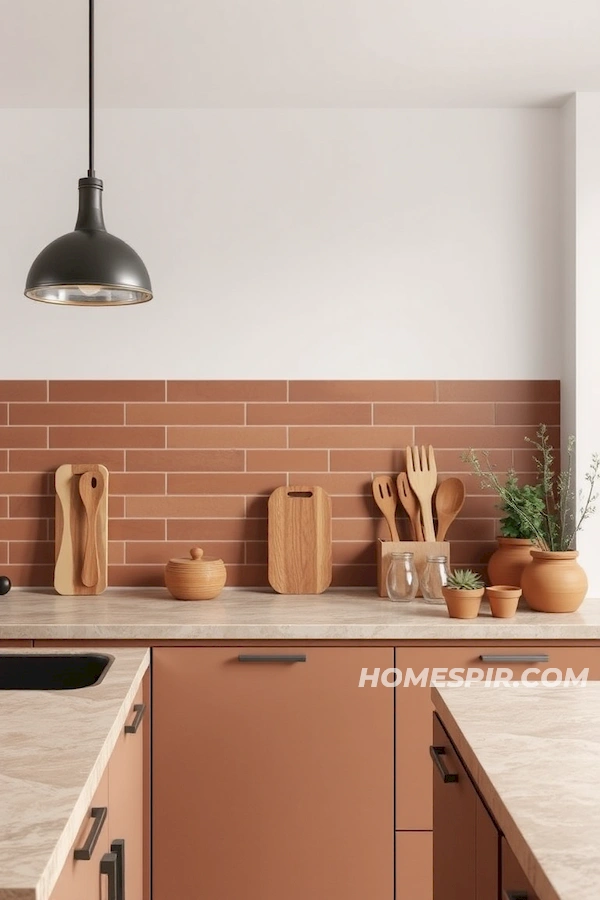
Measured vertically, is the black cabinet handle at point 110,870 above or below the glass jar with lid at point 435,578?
below

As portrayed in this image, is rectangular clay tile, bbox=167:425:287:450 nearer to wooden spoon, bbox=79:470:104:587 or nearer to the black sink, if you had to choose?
wooden spoon, bbox=79:470:104:587

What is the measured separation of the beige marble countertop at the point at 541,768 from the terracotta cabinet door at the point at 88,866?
632mm

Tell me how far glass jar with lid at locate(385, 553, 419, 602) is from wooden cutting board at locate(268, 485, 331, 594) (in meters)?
0.30

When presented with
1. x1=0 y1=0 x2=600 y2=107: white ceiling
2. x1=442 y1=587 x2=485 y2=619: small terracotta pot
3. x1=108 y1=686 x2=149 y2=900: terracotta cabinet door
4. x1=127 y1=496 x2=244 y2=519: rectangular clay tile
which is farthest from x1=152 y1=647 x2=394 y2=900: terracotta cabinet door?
x1=0 y1=0 x2=600 y2=107: white ceiling

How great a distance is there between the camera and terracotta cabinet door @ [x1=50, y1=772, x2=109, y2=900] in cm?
123

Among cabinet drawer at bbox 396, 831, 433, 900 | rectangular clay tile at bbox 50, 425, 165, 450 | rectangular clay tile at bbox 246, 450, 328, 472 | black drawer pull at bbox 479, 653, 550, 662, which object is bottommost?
cabinet drawer at bbox 396, 831, 433, 900

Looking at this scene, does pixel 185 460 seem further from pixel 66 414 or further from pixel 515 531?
pixel 515 531

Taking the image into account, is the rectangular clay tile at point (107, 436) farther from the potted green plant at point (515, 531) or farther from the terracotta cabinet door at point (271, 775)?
the potted green plant at point (515, 531)

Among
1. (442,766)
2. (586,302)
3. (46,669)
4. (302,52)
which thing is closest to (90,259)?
(46,669)

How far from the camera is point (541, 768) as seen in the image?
138 centimetres

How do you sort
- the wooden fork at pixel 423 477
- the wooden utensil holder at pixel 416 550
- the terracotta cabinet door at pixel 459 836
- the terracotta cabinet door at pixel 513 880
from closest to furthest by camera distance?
the terracotta cabinet door at pixel 513 880
the terracotta cabinet door at pixel 459 836
the wooden utensil holder at pixel 416 550
the wooden fork at pixel 423 477

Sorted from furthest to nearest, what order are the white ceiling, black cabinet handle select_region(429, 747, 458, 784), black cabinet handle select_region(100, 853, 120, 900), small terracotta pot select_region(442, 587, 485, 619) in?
small terracotta pot select_region(442, 587, 485, 619) → the white ceiling → black cabinet handle select_region(429, 747, 458, 784) → black cabinet handle select_region(100, 853, 120, 900)

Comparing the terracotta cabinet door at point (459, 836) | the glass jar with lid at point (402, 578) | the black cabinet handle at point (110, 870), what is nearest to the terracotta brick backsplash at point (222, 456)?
the glass jar with lid at point (402, 578)

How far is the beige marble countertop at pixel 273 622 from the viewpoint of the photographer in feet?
8.27
